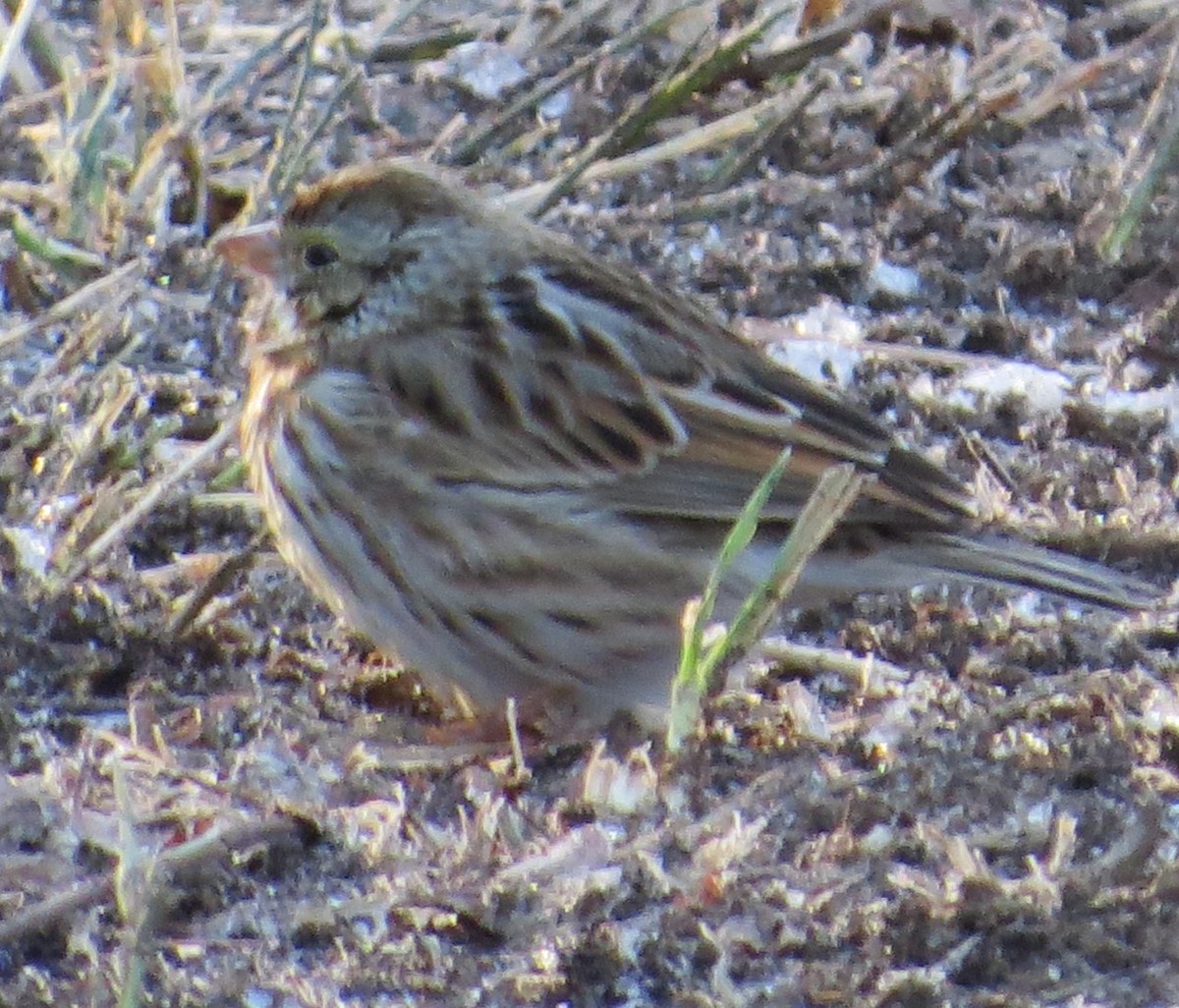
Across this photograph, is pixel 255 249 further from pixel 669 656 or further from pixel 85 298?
pixel 669 656

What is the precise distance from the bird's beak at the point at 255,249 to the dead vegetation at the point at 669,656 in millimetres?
298

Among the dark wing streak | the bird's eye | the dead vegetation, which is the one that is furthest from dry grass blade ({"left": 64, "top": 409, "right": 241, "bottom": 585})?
the dark wing streak

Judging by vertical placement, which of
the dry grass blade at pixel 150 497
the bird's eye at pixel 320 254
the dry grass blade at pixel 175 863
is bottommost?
the dry grass blade at pixel 175 863

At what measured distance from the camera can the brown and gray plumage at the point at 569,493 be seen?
3.68m

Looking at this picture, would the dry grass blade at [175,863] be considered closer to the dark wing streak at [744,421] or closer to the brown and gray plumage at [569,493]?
the brown and gray plumage at [569,493]

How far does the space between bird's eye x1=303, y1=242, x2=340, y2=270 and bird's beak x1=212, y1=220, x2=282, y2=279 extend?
5 centimetres

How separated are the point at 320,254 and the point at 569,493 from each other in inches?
26.1

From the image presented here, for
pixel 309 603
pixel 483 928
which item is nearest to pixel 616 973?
pixel 483 928

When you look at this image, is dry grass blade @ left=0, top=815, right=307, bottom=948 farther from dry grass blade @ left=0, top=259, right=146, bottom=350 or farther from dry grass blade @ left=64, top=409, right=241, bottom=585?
dry grass blade @ left=0, top=259, right=146, bottom=350

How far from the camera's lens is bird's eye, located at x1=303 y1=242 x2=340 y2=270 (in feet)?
13.5

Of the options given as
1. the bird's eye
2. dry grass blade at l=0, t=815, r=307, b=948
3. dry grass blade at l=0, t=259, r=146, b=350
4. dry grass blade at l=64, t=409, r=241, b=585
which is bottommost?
dry grass blade at l=0, t=815, r=307, b=948

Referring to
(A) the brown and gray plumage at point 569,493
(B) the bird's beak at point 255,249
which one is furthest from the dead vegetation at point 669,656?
(B) the bird's beak at point 255,249

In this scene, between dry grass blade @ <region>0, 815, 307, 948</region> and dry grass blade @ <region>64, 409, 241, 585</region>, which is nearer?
dry grass blade @ <region>0, 815, 307, 948</region>

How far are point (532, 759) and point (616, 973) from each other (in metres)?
0.64
